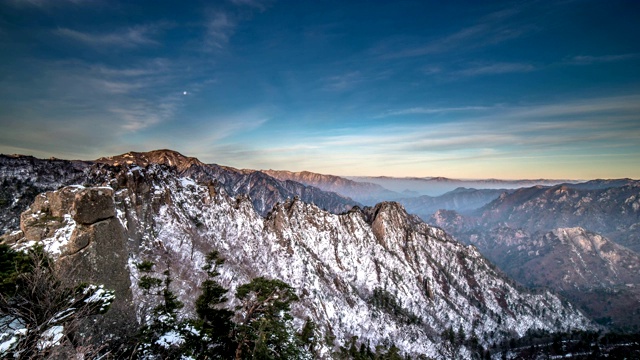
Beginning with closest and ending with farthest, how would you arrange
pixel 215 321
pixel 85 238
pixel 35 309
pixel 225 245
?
pixel 35 309, pixel 85 238, pixel 215 321, pixel 225 245

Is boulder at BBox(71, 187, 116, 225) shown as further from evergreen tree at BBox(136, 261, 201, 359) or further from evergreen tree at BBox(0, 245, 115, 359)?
evergreen tree at BBox(0, 245, 115, 359)

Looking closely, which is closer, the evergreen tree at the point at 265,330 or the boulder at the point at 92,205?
the evergreen tree at the point at 265,330

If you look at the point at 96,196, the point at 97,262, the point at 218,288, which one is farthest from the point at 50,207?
the point at 218,288

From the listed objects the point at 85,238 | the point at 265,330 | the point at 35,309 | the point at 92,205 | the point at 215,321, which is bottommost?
the point at 215,321

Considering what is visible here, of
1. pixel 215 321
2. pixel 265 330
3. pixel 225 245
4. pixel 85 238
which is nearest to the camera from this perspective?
pixel 265 330

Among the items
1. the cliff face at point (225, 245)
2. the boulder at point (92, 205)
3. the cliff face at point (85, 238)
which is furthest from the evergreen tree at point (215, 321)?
the boulder at point (92, 205)

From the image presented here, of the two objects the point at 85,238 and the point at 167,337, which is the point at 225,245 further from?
the point at 167,337

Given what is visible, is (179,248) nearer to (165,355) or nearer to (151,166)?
(151,166)

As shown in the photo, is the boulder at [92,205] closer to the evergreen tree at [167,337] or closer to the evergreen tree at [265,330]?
the evergreen tree at [167,337]

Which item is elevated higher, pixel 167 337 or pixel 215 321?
pixel 167 337

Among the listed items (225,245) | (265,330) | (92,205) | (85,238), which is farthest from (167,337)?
(225,245)

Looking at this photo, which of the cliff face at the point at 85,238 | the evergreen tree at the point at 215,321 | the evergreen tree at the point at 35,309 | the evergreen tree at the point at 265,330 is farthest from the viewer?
the evergreen tree at the point at 215,321

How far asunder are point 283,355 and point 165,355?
39.4ft

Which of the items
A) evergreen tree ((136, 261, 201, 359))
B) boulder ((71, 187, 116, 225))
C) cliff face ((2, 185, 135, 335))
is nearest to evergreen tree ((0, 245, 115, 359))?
evergreen tree ((136, 261, 201, 359))
